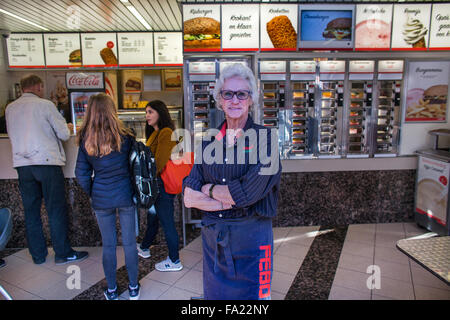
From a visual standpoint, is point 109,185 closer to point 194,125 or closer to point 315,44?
point 194,125

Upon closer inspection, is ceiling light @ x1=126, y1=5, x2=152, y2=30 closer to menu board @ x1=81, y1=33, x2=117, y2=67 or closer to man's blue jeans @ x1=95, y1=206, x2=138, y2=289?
menu board @ x1=81, y1=33, x2=117, y2=67

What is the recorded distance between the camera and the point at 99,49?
6.44 meters

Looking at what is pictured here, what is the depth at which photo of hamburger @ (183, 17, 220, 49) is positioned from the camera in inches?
160

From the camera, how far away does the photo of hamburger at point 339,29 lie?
4.14 m

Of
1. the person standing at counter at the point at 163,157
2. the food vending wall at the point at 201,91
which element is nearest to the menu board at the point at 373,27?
the food vending wall at the point at 201,91

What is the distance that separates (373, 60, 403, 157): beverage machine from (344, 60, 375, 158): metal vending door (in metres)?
0.11

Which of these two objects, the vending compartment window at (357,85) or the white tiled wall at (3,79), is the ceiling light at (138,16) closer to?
the white tiled wall at (3,79)

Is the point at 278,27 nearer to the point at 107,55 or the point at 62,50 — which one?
the point at 107,55

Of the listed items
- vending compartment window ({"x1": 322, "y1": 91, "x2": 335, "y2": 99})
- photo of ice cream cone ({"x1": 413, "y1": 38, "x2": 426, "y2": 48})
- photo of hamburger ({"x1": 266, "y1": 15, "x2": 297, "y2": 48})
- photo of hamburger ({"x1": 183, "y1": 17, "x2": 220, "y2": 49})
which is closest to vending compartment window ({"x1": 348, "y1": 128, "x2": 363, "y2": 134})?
vending compartment window ({"x1": 322, "y1": 91, "x2": 335, "y2": 99})

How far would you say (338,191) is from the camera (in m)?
4.31

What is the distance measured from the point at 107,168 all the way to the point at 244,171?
133cm

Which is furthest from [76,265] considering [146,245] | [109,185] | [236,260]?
[236,260]

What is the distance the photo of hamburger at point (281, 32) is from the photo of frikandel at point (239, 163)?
0.08ft

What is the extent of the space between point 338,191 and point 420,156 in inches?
44.4
